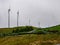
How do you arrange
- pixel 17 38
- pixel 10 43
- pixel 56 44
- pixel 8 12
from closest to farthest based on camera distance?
1. pixel 56 44
2. pixel 10 43
3. pixel 17 38
4. pixel 8 12

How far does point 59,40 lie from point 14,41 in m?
10.0

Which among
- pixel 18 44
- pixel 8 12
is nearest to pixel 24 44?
pixel 18 44

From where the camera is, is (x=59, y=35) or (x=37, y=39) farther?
(x=59, y=35)

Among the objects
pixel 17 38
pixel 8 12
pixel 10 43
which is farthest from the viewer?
pixel 8 12

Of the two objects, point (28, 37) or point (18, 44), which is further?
point (28, 37)

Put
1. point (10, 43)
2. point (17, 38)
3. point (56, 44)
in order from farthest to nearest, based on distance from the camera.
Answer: point (17, 38)
point (10, 43)
point (56, 44)

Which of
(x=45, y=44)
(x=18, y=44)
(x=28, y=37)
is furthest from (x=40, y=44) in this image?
(x=28, y=37)

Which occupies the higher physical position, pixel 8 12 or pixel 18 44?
pixel 8 12

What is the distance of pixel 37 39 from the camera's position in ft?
160

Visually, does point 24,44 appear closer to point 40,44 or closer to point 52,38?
point 40,44

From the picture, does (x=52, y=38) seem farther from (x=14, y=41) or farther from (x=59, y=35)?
(x=14, y=41)

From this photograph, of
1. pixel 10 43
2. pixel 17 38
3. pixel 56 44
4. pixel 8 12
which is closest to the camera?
pixel 56 44

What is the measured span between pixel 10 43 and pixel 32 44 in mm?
5569

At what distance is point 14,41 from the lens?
1885 inches
